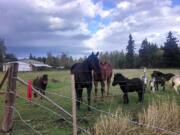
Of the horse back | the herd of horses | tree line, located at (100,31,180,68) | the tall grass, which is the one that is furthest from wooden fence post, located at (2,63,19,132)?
tree line, located at (100,31,180,68)

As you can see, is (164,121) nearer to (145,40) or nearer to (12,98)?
(12,98)

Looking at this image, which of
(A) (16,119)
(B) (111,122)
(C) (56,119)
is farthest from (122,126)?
(A) (16,119)

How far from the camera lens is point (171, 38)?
32625mm

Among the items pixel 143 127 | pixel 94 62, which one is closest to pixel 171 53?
pixel 94 62

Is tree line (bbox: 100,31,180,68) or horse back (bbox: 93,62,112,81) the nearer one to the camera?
horse back (bbox: 93,62,112,81)

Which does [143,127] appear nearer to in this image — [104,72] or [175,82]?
[104,72]

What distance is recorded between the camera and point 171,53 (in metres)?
30.5

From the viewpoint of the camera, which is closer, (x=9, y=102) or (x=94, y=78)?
(x=9, y=102)

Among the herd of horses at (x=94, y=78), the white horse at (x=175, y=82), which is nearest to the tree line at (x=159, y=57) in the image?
the white horse at (x=175, y=82)

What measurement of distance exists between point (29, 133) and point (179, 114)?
4.02m

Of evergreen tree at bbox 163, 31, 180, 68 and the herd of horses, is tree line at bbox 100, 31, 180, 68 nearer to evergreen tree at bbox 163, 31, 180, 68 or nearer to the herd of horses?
evergreen tree at bbox 163, 31, 180, 68

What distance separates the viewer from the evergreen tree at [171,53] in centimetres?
2966

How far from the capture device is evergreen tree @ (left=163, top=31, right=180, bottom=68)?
1168 inches

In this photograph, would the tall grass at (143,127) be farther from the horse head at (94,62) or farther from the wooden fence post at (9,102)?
the horse head at (94,62)
